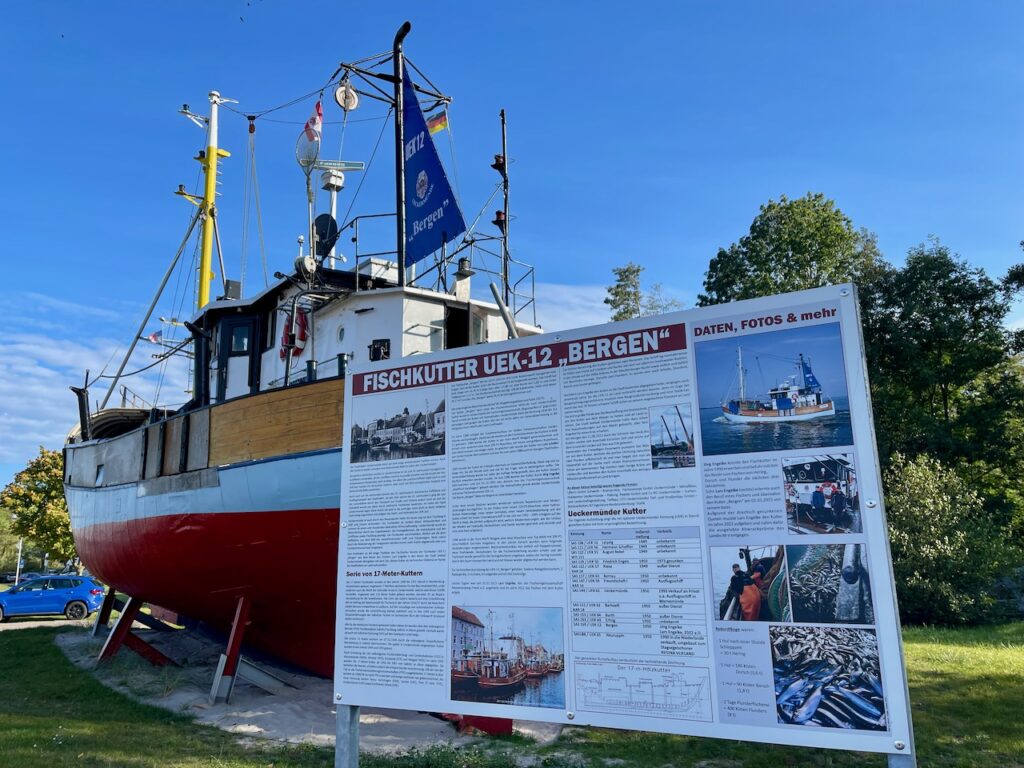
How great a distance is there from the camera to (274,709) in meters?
8.37

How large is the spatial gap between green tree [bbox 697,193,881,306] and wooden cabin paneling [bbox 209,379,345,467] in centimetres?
2245

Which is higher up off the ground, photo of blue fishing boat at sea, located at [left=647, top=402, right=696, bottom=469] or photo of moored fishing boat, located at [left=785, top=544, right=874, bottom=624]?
photo of blue fishing boat at sea, located at [left=647, top=402, right=696, bottom=469]

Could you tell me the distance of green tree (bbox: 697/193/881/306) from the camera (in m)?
27.9

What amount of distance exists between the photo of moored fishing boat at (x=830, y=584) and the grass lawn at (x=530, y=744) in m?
3.58

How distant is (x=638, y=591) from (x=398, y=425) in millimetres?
1731

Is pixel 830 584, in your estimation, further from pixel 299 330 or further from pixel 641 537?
pixel 299 330

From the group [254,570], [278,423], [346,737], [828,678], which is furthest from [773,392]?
[254,570]

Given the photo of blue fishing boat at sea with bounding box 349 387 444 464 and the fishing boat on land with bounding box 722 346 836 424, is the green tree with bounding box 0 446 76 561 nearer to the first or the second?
the photo of blue fishing boat at sea with bounding box 349 387 444 464

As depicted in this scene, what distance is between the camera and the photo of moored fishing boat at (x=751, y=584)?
10.5ft

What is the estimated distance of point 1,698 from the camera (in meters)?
8.99

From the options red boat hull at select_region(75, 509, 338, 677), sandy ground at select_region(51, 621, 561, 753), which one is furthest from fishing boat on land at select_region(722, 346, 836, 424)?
sandy ground at select_region(51, 621, 561, 753)

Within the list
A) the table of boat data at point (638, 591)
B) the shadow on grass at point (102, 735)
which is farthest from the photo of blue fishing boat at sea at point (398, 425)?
the shadow on grass at point (102, 735)

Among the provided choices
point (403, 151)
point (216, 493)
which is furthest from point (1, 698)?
point (403, 151)

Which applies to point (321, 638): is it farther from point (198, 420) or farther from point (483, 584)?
point (483, 584)
